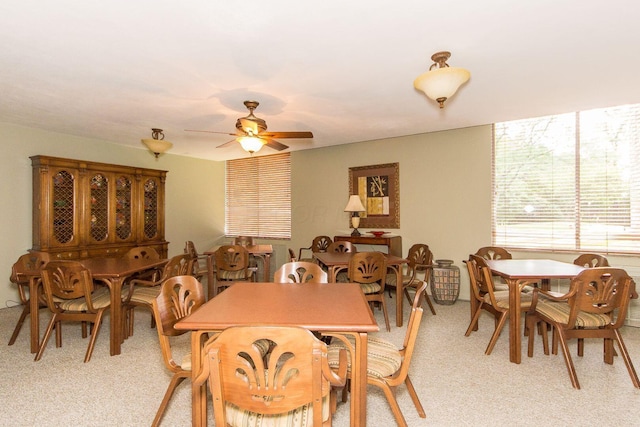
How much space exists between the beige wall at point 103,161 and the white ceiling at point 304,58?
1.75ft

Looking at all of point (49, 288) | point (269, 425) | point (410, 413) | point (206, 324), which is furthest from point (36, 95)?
point (410, 413)

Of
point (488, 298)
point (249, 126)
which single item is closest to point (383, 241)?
point (488, 298)

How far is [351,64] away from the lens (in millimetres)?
2871

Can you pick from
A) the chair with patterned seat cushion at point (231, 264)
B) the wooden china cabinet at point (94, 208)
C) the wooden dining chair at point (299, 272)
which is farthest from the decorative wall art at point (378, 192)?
the wooden china cabinet at point (94, 208)

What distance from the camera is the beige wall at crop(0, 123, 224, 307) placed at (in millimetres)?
4594

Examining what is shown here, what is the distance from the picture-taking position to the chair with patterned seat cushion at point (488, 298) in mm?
3049

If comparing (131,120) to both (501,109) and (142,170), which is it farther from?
(501,109)

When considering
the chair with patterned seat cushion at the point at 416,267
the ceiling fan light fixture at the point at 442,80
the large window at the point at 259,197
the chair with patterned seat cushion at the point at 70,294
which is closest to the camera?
the ceiling fan light fixture at the point at 442,80

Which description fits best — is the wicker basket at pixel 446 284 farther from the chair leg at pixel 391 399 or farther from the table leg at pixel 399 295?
the chair leg at pixel 391 399

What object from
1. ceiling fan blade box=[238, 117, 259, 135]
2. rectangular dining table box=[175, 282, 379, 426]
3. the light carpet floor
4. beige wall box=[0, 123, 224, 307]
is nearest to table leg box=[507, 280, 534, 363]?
the light carpet floor

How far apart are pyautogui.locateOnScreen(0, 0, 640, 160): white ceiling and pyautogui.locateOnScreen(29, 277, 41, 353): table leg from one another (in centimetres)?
179

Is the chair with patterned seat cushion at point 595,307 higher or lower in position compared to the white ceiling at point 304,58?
lower

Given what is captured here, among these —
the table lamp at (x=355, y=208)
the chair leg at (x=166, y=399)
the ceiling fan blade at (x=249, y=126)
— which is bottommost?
the chair leg at (x=166, y=399)

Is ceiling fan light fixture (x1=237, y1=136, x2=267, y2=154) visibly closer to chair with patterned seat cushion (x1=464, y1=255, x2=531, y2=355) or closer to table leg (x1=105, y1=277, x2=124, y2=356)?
table leg (x1=105, y1=277, x2=124, y2=356)
